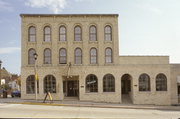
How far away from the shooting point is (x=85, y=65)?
33281 millimetres

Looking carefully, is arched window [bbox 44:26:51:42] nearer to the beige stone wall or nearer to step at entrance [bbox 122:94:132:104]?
step at entrance [bbox 122:94:132:104]

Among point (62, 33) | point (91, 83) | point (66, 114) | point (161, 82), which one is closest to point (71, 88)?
point (91, 83)

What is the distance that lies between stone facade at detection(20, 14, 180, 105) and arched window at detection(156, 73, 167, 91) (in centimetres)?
42

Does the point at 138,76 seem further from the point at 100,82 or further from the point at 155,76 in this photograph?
the point at 100,82

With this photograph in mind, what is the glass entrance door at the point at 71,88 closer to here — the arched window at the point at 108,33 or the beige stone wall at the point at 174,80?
the arched window at the point at 108,33

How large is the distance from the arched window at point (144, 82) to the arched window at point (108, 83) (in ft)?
12.3

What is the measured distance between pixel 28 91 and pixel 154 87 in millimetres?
16641

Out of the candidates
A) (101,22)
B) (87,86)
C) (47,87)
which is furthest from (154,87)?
(47,87)

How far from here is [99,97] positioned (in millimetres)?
32875

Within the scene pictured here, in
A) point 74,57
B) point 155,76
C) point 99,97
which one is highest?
point 74,57

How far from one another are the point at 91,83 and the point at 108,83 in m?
2.25

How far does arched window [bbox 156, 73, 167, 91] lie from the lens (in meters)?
34.1

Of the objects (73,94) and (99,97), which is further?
(73,94)

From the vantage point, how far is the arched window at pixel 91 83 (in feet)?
109
